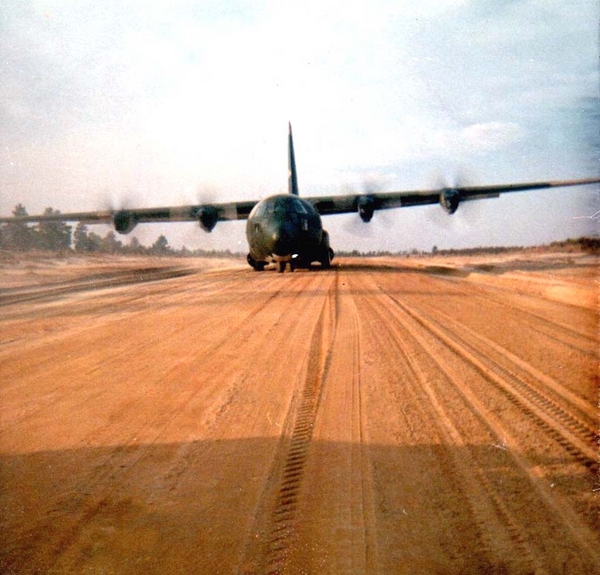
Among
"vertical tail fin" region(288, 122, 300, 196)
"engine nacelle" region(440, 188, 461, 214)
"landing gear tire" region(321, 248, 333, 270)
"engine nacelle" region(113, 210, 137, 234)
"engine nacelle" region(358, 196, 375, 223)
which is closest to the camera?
"engine nacelle" region(440, 188, 461, 214)

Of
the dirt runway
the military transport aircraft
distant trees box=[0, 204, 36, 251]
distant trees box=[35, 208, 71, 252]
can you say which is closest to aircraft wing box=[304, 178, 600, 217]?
the military transport aircraft

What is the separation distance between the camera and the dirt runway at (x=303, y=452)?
7.48 ft

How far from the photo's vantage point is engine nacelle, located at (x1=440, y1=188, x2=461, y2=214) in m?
24.1

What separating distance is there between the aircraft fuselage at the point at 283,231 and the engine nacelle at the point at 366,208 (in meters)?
4.03

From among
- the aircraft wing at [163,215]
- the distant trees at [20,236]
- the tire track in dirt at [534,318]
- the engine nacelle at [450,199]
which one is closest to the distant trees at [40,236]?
the distant trees at [20,236]

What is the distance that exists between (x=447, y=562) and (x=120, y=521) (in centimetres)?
169

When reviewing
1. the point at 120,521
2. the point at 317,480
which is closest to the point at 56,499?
the point at 120,521

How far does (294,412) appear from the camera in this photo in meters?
4.04

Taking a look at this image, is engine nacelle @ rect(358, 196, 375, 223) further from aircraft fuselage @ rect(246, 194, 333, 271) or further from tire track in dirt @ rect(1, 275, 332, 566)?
tire track in dirt @ rect(1, 275, 332, 566)

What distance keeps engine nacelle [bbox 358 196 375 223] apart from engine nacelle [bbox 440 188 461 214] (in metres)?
3.68

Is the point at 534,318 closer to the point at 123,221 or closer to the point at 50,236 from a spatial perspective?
the point at 123,221

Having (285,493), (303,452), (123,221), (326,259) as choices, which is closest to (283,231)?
(326,259)

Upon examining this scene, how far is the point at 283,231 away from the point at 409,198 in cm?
949

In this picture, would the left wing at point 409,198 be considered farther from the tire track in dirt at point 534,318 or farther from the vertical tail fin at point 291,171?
the tire track in dirt at point 534,318
